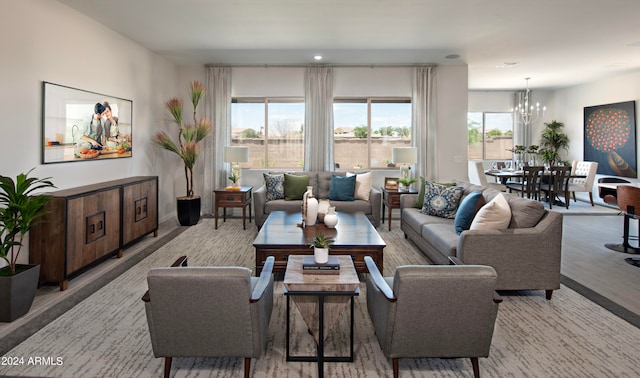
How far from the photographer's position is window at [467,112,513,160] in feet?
→ 33.8

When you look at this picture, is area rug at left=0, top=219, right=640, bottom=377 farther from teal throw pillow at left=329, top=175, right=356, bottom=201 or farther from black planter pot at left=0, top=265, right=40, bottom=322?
teal throw pillow at left=329, top=175, right=356, bottom=201

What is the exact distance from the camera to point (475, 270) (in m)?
1.98

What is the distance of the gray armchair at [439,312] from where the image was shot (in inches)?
77.7

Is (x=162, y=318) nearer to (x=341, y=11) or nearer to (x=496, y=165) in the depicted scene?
(x=341, y=11)

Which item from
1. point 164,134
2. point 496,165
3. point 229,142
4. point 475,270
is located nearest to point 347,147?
point 229,142

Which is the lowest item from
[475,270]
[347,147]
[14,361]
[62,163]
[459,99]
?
[14,361]

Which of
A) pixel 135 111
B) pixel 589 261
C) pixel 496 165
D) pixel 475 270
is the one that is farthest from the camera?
pixel 496 165

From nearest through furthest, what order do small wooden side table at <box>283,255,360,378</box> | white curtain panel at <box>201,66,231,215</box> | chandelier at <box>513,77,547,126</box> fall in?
small wooden side table at <box>283,255,360,378</box>, white curtain panel at <box>201,66,231,215</box>, chandelier at <box>513,77,547,126</box>

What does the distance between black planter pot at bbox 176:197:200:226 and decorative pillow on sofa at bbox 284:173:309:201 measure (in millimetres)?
1538

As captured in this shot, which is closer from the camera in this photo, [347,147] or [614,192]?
[614,192]

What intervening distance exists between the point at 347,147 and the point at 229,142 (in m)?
2.21

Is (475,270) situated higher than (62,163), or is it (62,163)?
(62,163)

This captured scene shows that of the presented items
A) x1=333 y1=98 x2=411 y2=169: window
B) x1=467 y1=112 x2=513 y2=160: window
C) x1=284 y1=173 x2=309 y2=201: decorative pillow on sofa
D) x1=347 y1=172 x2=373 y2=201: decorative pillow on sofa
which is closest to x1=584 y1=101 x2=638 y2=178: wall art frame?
x1=467 y1=112 x2=513 y2=160: window

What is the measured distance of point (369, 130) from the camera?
739 centimetres
